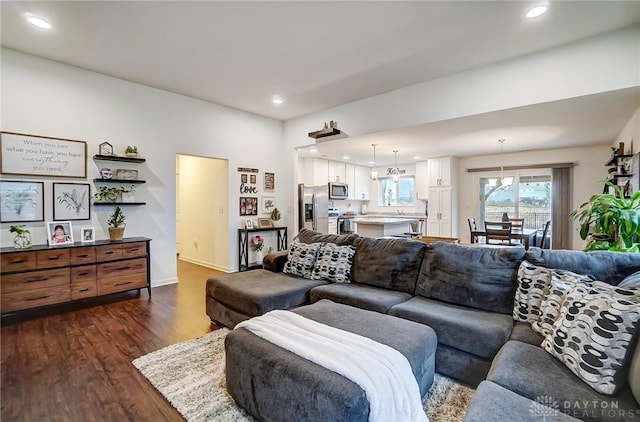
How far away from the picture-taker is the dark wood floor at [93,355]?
181 cm

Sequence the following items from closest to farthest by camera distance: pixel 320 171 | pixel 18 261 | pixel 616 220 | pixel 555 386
Answer: 1. pixel 555 386
2. pixel 616 220
3. pixel 18 261
4. pixel 320 171

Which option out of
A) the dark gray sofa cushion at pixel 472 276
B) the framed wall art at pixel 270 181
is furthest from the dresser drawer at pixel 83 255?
the dark gray sofa cushion at pixel 472 276

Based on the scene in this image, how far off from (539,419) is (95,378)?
2645mm

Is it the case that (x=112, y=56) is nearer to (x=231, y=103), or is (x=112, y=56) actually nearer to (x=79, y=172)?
(x=79, y=172)

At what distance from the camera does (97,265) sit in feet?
11.8

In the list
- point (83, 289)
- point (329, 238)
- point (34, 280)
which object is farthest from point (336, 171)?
point (34, 280)

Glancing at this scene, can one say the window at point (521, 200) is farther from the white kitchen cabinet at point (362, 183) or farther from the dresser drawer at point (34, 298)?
the dresser drawer at point (34, 298)

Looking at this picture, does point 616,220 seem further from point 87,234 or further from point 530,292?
point 87,234

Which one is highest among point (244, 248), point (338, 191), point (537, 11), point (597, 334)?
point (537, 11)

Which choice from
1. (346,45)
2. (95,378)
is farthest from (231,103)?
(95,378)

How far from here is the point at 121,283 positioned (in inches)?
149

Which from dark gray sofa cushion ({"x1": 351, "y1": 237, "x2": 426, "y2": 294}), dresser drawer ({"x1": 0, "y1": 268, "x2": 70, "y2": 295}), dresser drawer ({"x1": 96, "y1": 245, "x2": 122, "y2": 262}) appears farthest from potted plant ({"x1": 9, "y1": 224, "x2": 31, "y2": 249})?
dark gray sofa cushion ({"x1": 351, "y1": 237, "x2": 426, "y2": 294})

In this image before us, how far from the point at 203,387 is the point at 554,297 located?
2.29 m

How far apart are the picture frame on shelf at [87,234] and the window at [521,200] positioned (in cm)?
789
